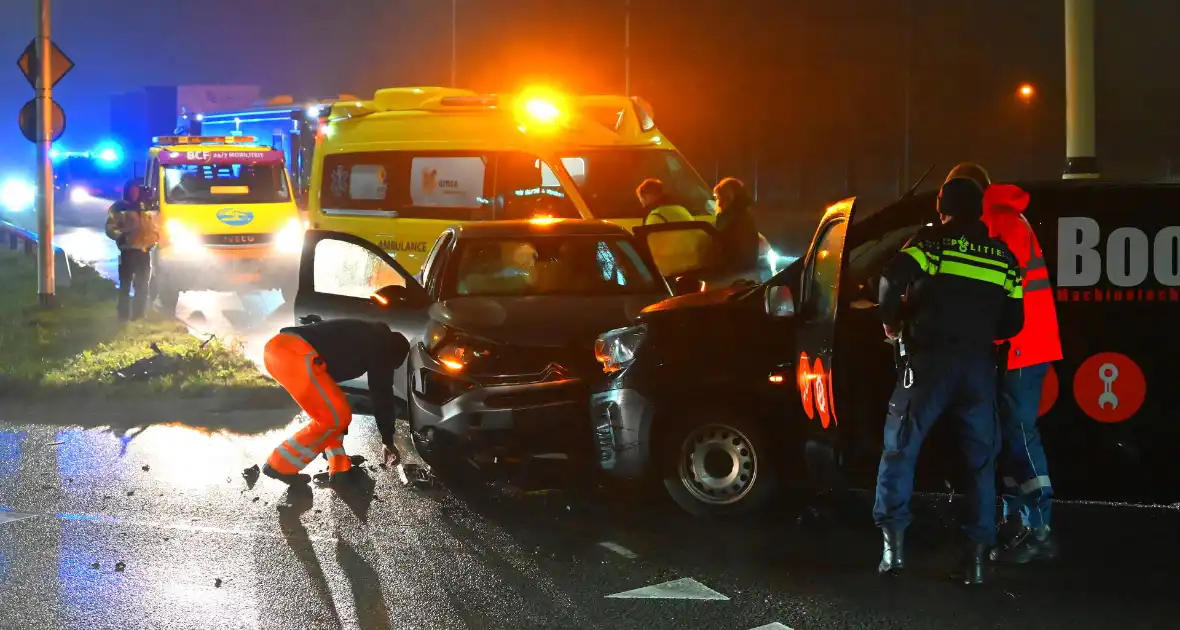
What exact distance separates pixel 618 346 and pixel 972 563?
2.12 meters

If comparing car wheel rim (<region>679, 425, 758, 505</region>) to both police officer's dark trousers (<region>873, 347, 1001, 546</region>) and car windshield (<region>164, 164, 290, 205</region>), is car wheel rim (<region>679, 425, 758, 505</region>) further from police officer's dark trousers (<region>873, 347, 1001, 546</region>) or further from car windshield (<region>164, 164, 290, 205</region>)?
car windshield (<region>164, 164, 290, 205</region>)

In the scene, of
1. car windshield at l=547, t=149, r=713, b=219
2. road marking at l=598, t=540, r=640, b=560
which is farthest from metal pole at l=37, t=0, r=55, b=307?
road marking at l=598, t=540, r=640, b=560

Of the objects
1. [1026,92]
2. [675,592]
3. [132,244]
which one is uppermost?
[1026,92]

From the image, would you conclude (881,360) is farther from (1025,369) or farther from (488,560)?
(488,560)

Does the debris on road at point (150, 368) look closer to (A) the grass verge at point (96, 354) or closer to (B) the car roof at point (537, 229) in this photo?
(A) the grass verge at point (96, 354)

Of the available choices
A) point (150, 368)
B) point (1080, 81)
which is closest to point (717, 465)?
point (1080, 81)

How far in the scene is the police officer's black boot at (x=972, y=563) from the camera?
19.4 feet

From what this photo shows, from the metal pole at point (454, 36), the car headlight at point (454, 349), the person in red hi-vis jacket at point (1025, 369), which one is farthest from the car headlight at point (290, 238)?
the person in red hi-vis jacket at point (1025, 369)

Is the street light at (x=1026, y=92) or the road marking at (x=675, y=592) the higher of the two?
the street light at (x=1026, y=92)

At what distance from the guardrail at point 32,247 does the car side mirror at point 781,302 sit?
14.8 meters

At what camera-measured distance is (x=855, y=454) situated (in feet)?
21.2

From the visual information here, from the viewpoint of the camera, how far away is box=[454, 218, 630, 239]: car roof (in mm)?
9312

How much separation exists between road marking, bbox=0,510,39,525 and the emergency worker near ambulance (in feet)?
29.8

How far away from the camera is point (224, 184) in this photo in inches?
794
